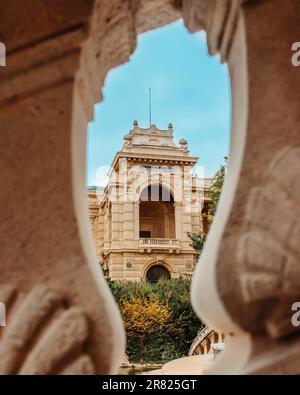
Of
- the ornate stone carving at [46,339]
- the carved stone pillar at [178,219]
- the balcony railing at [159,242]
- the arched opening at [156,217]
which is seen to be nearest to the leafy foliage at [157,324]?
the balcony railing at [159,242]

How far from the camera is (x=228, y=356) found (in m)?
0.97

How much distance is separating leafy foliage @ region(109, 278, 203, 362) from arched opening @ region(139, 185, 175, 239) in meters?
6.12

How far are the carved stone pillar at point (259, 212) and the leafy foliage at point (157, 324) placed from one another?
39.9ft

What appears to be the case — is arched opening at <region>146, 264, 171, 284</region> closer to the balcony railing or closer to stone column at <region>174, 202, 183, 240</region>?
the balcony railing

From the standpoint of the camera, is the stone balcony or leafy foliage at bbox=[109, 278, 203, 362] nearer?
leafy foliage at bbox=[109, 278, 203, 362]

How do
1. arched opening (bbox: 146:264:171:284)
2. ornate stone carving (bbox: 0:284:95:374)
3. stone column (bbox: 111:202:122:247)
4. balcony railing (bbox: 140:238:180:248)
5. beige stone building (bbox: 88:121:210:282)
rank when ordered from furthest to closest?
arched opening (bbox: 146:264:171:284) → balcony railing (bbox: 140:238:180:248) → stone column (bbox: 111:202:122:247) → beige stone building (bbox: 88:121:210:282) → ornate stone carving (bbox: 0:284:95:374)

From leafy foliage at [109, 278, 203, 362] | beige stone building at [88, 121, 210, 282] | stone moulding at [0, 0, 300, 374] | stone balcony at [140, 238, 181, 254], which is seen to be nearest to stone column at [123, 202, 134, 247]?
beige stone building at [88, 121, 210, 282]

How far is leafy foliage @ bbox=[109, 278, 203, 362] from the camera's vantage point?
12.9 metres

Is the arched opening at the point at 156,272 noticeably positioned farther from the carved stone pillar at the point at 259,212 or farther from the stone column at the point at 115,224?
the carved stone pillar at the point at 259,212

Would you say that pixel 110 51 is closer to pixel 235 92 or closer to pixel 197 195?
pixel 235 92

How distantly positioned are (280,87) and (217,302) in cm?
48

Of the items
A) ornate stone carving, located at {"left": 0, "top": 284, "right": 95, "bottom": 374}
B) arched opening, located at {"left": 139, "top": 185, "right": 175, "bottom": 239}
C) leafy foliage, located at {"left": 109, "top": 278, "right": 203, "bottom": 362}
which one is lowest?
ornate stone carving, located at {"left": 0, "top": 284, "right": 95, "bottom": 374}

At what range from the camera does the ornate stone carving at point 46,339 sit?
86cm
